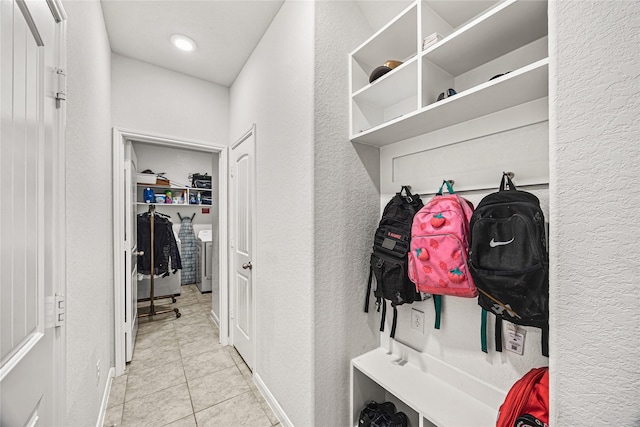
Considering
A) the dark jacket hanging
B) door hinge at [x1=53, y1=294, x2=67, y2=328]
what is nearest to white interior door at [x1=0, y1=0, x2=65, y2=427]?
door hinge at [x1=53, y1=294, x2=67, y2=328]

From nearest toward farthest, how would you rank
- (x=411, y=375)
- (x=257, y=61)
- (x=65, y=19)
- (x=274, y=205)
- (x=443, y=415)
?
1. (x=65, y=19)
2. (x=443, y=415)
3. (x=411, y=375)
4. (x=274, y=205)
5. (x=257, y=61)

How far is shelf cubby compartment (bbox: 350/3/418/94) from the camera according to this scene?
47.3 inches

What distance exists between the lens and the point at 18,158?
2.19ft

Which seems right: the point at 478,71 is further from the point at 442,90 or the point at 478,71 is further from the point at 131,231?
the point at 131,231

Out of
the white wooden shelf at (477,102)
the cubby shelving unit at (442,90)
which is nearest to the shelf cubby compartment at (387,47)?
the cubby shelving unit at (442,90)

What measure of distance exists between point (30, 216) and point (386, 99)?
161 cm

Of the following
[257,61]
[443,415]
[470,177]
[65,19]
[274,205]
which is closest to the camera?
[65,19]

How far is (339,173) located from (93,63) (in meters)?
1.56

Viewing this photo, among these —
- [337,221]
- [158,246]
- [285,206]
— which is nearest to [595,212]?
[337,221]

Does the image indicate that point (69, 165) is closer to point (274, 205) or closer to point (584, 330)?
point (274, 205)

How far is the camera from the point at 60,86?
0.93 metres

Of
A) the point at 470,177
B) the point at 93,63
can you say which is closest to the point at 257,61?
the point at 93,63

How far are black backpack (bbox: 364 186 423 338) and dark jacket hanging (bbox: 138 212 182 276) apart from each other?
330 cm

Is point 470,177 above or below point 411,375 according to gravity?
above
